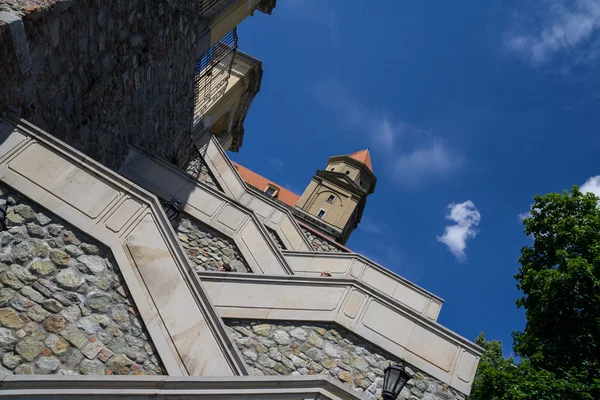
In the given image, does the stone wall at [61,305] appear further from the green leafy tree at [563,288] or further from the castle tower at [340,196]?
the castle tower at [340,196]

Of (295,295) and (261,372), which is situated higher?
(295,295)

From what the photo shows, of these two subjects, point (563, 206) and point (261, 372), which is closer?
point (261, 372)

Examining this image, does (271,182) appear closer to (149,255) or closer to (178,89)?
(178,89)

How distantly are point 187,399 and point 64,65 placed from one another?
14.6ft

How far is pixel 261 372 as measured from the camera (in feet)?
21.3

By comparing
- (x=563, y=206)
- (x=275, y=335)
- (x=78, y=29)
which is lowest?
(x=275, y=335)

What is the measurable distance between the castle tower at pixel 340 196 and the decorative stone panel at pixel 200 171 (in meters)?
31.0

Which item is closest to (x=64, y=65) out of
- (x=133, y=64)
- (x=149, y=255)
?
(x=133, y=64)

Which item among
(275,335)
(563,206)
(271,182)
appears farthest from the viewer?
(271,182)

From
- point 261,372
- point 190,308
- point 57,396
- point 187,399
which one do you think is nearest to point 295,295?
point 261,372

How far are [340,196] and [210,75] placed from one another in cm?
3145

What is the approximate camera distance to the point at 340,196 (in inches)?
1871

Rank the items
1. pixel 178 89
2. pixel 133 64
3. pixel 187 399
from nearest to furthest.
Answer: pixel 187 399 < pixel 133 64 < pixel 178 89

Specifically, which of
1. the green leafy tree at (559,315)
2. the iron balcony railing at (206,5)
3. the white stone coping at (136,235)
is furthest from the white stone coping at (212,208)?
the green leafy tree at (559,315)
